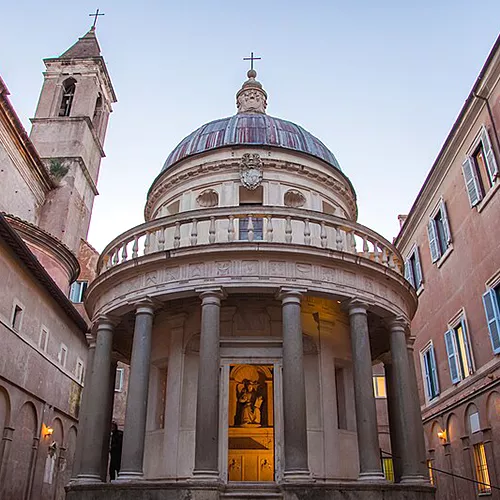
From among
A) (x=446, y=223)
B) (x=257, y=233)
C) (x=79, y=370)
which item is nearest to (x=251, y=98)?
(x=446, y=223)

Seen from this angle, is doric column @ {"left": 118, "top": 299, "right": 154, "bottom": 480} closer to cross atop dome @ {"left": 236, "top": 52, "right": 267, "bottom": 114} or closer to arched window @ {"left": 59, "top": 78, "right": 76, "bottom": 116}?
cross atop dome @ {"left": 236, "top": 52, "right": 267, "bottom": 114}

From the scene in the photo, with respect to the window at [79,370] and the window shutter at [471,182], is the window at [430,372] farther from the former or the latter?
the window at [79,370]

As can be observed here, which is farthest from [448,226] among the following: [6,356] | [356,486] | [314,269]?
[6,356]

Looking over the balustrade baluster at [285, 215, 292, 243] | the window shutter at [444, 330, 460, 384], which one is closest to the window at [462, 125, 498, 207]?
the window shutter at [444, 330, 460, 384]

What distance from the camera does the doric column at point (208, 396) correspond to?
11.4 meters

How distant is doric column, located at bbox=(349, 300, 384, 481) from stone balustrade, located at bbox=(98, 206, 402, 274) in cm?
185

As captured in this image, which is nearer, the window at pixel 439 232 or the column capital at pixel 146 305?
the column capital at pixel 146 305

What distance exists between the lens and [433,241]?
24172 mm

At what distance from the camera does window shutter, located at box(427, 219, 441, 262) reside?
936 inches

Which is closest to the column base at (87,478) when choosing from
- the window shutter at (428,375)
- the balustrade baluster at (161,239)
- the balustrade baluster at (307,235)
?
the balustrade baluster at (161,239)

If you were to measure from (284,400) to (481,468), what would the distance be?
35.2ft

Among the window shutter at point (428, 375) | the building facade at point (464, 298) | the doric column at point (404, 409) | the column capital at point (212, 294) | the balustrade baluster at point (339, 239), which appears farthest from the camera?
the window shutter at point (428, 375)

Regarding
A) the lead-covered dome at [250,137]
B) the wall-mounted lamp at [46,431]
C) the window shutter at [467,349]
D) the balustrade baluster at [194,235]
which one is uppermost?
the lead-covered dome at [250,137]

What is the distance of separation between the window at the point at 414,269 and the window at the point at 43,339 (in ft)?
56.1
